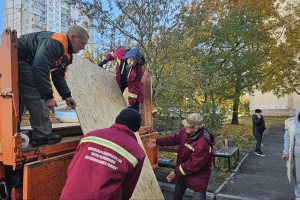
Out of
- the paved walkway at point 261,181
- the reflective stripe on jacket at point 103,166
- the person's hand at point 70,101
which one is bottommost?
the paved walkway at point 261,181

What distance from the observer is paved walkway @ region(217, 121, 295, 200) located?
4.65 meters

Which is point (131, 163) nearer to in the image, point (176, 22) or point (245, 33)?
point (176, 22)

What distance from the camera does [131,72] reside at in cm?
378

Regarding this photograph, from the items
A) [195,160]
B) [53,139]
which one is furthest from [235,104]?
[53,139]

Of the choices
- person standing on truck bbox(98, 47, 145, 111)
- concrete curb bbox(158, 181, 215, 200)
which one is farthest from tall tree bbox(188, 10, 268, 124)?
person standing on truck bbox(98, 47, 145, 111)

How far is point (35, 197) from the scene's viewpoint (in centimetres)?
191

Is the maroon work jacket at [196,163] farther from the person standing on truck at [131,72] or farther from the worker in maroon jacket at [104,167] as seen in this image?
the worker in maroon jacket at [104,167]

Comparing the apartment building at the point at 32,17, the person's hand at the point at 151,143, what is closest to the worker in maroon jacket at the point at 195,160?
the person's hand at the point at 151,143

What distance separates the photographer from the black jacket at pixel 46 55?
2.16 m

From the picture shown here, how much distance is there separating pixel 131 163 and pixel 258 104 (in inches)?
1317

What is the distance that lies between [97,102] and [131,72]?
34.5 inches

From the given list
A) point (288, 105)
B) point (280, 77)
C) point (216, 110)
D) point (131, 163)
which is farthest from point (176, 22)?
point (288, 105)

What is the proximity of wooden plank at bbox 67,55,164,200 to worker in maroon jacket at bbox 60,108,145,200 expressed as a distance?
3.32 feet

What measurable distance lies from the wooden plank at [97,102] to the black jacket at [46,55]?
34cm
